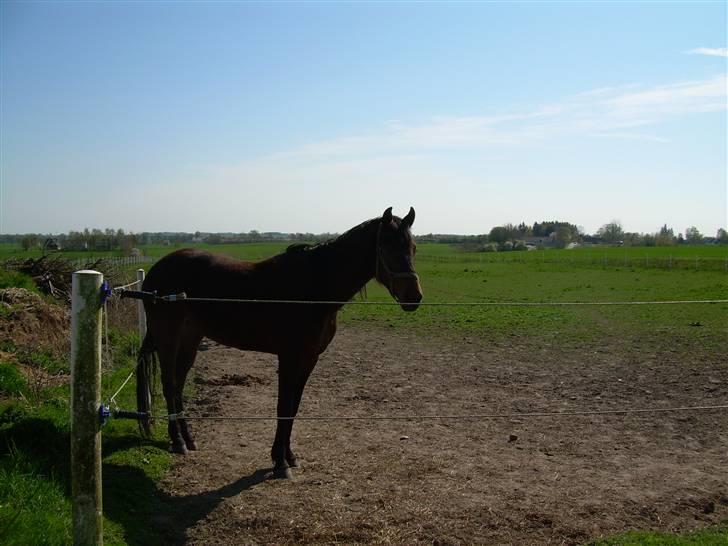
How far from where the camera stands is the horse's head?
195 inches

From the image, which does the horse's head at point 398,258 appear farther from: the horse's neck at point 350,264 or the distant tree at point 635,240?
the distant tree at point 635,240

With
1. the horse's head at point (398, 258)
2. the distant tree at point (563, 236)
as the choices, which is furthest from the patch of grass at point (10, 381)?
the distant tree at point (563, 236)

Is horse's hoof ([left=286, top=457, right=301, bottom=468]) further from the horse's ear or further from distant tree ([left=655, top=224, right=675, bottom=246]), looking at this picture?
distant tree ([left=655, top=224, right=675, bottom=246])

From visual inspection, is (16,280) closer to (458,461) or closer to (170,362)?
(170,362)

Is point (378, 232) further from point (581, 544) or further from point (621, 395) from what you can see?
point (621, 395)

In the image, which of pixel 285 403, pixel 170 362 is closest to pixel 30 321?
pixel 170 362

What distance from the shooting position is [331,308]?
5.41 m

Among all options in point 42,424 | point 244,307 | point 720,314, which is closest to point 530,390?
point 244,307

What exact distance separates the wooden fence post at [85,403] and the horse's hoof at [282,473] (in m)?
2.37

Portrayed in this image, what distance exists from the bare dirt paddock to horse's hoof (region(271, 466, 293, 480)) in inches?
4.8

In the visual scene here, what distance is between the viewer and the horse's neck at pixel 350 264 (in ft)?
17.7

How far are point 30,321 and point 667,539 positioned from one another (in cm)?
930

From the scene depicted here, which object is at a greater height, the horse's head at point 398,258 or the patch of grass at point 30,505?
the horse's head at point 398,258

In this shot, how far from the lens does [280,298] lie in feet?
18.3
